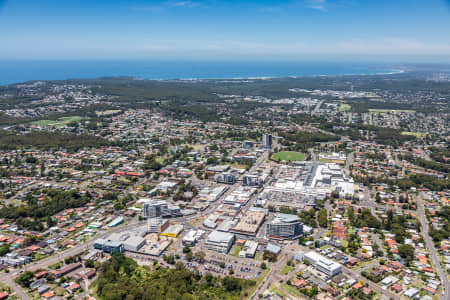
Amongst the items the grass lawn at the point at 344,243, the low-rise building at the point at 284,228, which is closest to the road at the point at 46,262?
the low-rise building at the point at 284,228

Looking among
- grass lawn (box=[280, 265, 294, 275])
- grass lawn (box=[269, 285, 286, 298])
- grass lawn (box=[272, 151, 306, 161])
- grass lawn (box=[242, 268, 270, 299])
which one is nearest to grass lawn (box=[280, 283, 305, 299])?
grass lawn (box=[269, 285, 286, 298])

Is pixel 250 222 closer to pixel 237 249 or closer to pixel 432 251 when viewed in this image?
pixel 237 249

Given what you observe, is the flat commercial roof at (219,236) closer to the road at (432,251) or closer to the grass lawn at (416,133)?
the road at (432,251)

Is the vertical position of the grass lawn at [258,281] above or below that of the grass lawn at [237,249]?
below

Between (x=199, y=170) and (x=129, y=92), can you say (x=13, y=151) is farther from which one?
(x=129, y=92)

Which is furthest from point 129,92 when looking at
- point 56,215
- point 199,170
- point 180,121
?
point 56,215

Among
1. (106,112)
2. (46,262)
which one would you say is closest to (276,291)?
(46,262)
